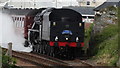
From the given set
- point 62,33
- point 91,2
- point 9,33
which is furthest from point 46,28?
point 91,2

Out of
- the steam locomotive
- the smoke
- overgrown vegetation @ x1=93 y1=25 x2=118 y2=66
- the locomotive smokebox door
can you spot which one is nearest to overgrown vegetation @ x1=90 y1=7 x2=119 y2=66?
overgrown vegetation @ x1=93 y1=25 x2=118 y2=66

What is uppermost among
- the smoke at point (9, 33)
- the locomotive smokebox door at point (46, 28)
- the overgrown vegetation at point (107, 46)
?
the locomotive smokebox door at point (46, 28)

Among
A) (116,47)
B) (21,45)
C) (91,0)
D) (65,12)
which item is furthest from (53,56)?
(91,0)

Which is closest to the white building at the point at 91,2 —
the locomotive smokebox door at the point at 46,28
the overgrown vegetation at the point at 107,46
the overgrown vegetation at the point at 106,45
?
the overgrown vegetation at the point at 106,45

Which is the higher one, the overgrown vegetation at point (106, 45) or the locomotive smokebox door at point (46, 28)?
the locomotive smokebox door at point (46, 28)

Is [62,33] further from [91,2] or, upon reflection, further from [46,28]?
[91,2]

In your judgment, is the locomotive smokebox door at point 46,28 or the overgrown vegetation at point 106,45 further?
the locomotive smokebox door at point 46,28

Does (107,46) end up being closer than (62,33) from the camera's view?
Yes

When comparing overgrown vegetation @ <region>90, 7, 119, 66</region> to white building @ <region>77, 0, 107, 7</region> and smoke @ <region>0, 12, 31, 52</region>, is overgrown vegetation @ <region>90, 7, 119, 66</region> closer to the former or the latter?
smoke @ <region>0, 12, 31, 52</region>

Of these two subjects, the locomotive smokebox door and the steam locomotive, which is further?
the locomotive smokebox door

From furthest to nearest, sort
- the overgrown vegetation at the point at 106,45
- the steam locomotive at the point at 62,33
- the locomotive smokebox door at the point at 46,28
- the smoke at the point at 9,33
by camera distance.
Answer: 1. the smoke at the point at 9,33
2. the locomotive smokebox door at the point at 46,28
3. the steam locomotive at the point at 62,33
4. the overgrown vegetation at the point at 106,45

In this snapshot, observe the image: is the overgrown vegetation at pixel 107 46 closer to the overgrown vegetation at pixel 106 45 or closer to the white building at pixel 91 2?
the overgrown vegetation at pixel 106 45

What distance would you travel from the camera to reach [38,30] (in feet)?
79.2

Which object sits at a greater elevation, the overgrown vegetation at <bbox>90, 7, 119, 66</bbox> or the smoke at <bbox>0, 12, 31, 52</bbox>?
the overgrown vegetation at <bbox>90, 7, 119, 66</bbox>
